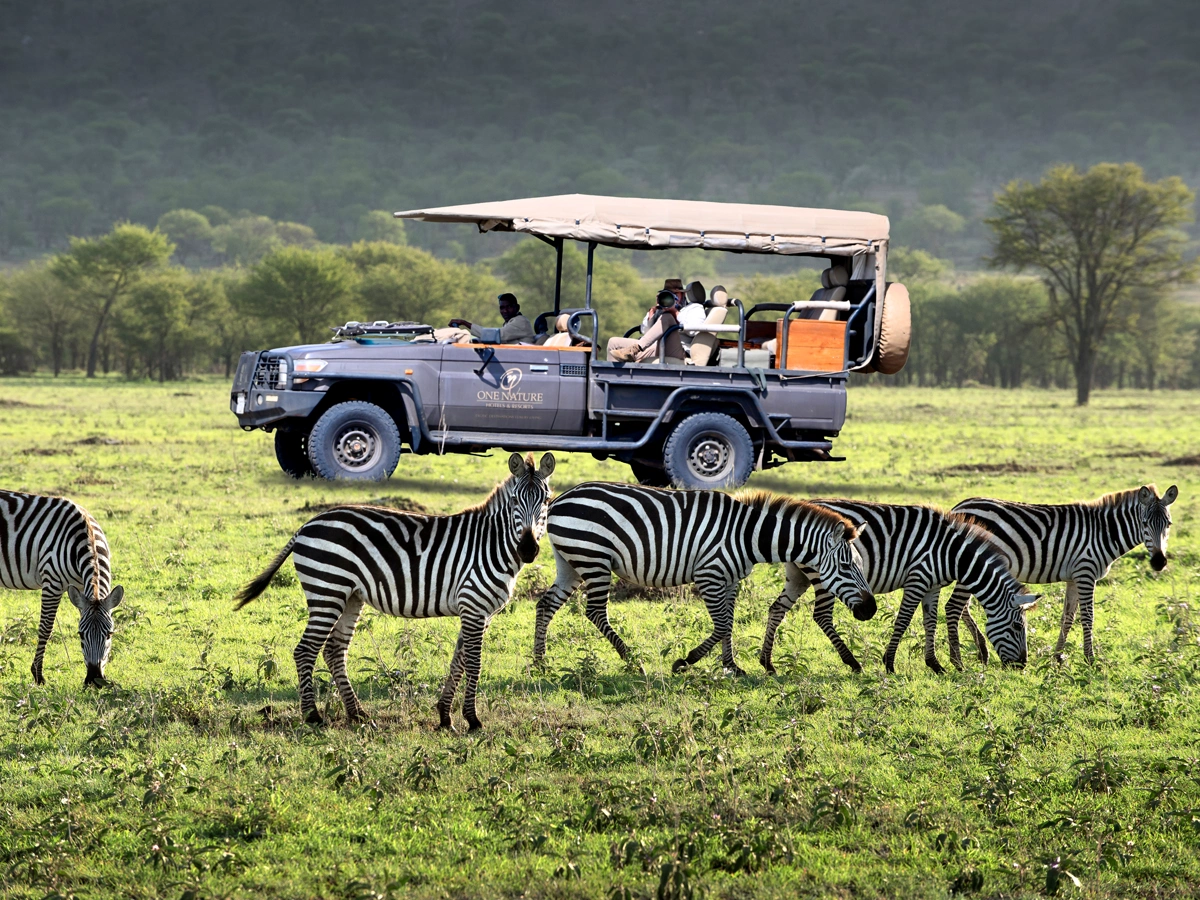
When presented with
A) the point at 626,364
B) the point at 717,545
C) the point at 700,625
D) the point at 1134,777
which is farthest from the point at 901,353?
the point at 1134,777

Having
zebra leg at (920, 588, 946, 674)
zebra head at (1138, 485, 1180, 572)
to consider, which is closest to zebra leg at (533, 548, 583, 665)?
zebra leg at (920, 588, 946, 674)

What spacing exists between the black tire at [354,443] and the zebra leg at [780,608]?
8.72 m

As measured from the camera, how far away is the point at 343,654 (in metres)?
7.77

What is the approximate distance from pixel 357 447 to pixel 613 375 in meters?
3.64

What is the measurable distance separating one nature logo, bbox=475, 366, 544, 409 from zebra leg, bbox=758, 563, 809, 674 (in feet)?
24.7

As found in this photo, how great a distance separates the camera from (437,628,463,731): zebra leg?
7398mm

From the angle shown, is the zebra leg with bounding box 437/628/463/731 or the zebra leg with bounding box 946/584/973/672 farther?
the zebra leg with bounding box 946/584/973/672

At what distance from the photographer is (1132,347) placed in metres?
95.4

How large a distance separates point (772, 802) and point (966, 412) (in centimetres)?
4094

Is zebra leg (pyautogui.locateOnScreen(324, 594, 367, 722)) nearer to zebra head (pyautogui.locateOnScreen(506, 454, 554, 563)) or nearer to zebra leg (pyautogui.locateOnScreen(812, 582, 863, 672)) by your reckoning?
zebra head (pyautogui.locateOnScreen(506, 454, 554, 563))

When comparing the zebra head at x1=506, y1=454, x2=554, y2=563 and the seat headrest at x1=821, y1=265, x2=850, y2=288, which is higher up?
the seat headrest at x1=821, y1=265, x2=850, y2=288

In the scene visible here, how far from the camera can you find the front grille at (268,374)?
16.6 m

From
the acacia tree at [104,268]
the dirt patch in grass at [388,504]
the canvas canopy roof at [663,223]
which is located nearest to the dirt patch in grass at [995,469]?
the canvas canopy roof at [663,223]

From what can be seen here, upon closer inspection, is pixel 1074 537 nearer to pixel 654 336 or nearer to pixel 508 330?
pixel 654 336
